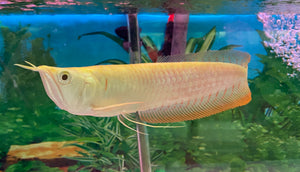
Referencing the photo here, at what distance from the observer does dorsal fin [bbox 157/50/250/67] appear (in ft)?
3.02

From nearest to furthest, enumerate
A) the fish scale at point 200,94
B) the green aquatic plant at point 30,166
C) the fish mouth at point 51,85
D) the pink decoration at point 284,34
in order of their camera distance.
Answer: the fish mouth at point 51,85
the fish scale at point 200,94
the pink decoration at point 284,34
the green aquatic plant at point 30,166

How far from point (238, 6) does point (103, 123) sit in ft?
5.76

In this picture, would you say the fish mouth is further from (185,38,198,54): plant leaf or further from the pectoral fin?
(185,38,198,54): plant leaf

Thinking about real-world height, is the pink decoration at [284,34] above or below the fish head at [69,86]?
above

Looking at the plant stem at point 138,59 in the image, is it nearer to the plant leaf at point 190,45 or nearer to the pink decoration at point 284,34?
the plant leaf at point 190,45

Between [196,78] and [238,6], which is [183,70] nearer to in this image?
[196,78]

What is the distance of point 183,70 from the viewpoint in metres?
0.84

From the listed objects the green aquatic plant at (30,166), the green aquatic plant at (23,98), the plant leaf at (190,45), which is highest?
the plant leaf at (190,45)

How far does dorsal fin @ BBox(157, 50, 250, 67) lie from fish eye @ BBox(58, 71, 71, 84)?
40cm

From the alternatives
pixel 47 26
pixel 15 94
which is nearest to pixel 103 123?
pixel 15 94

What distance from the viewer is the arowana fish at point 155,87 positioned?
2.23ft

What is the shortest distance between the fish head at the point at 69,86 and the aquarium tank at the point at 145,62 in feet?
3.33

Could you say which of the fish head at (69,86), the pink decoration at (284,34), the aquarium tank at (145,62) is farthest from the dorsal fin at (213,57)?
the pink decoration at (284,34)

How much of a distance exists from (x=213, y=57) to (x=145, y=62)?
77 cm
